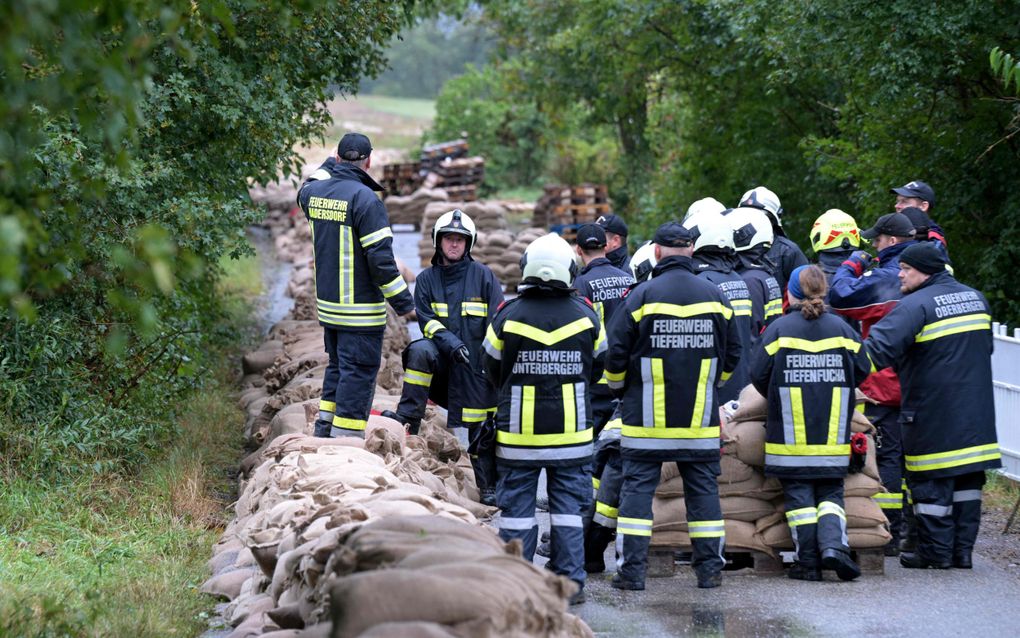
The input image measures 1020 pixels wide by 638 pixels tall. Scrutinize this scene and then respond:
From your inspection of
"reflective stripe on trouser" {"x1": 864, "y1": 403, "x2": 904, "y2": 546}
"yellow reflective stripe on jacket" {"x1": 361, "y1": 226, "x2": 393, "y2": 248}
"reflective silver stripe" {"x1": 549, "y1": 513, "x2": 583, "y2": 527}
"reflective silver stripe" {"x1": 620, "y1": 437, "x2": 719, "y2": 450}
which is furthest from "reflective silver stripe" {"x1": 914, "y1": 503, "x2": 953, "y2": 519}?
"yellow reflective stripe on jacket" {"x1": 361, "y1": 226, "x2": 393, "y2": 248}

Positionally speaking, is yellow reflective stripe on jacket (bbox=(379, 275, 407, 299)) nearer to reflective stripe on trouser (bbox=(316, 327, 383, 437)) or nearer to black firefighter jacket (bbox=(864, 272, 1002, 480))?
reflective stripe on trouser (bbox=(316, 327, 383, 437))

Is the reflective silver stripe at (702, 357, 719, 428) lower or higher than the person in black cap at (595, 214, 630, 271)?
lower

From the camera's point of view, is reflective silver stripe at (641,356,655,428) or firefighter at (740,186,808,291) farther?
firefighter at (740,186,808,291)

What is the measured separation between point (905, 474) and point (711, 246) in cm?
184

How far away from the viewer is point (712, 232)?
8.00m

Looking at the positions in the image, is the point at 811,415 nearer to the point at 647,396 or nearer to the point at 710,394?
the point at 710,394

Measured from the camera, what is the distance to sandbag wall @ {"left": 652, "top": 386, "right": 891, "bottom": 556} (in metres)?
7.18

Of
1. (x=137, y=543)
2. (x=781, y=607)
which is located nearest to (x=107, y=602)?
(x=137, y=543)

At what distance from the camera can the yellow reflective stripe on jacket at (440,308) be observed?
8703mm

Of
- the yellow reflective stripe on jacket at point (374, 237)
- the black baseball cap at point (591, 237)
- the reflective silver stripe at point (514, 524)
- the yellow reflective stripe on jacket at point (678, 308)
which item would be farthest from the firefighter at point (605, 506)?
the yellow reflective stripe on jacket at point (374, 237)

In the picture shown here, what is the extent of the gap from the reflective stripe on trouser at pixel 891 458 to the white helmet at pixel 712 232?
1.41m

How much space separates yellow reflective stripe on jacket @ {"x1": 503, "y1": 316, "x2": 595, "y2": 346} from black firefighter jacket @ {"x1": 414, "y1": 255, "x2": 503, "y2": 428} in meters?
2.06

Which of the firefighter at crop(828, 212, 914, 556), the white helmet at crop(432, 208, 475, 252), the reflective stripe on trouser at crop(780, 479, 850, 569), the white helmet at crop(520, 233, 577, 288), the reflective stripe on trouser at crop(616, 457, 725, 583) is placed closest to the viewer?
the white helmet at crop(520, 233, 577, 288)

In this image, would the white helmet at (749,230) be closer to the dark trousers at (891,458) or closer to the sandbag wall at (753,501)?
the dark trousers at (891,458)
